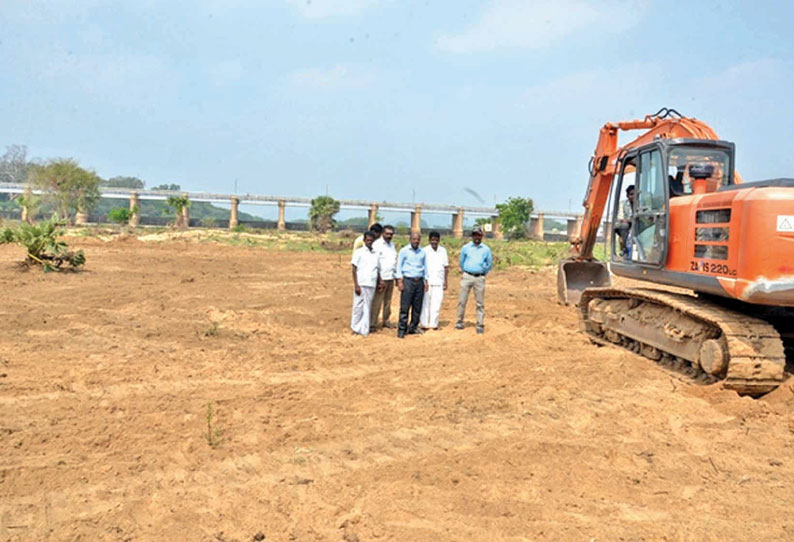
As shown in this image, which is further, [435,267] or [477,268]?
[435,267]

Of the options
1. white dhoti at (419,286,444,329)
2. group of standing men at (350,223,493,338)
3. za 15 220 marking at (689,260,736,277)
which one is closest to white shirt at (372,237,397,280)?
group of standing men at (350,223,493,338)

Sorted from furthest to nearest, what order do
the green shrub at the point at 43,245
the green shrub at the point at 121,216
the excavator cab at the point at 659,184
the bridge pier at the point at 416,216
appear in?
the bridge pier at the point at 416,216
the green shrub at the point at 121,216
the green shrub at the point at 43,245
the excavator cab at the point at 659,184

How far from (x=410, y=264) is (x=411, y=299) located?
539 millimetres

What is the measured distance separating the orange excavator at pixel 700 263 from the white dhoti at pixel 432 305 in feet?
7.35

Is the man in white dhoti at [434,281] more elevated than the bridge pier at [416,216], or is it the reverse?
the bridge pier at [416,216]

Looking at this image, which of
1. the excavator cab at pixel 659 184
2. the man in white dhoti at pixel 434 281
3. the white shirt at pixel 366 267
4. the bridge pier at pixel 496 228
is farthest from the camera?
the bridge pier at pixel 496 228

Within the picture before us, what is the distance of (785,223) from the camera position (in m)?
5.89

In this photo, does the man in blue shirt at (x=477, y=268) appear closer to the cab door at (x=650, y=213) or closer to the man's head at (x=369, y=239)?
the man's head at (x=369, y=239)

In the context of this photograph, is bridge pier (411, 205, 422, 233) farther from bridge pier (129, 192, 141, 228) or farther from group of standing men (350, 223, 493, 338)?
group of standing men (350, 223, 493, 338)

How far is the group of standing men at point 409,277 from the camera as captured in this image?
956cm

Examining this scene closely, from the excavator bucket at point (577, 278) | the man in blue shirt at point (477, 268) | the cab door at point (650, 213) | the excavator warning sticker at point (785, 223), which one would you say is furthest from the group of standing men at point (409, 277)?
the excavator warning sticker at point (785, 223)

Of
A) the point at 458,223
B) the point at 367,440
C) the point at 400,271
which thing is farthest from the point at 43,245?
the point at 458,223

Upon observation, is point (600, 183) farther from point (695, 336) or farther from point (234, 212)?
point (234, 212)

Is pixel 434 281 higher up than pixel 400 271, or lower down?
lower down
